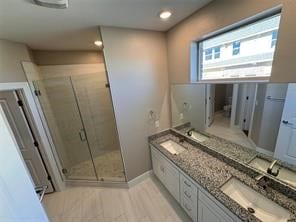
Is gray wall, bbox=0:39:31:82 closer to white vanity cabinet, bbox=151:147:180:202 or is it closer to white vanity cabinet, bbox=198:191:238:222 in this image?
white vanity cabinet, bbox=151:147:180:202

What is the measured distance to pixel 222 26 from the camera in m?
1.52

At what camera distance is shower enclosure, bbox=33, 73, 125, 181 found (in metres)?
2.74

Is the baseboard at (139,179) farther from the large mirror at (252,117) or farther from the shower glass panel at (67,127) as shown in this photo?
the large mirror at (252,117)

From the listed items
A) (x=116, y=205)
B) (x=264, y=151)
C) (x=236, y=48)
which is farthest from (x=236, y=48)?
(x=116, y=205)

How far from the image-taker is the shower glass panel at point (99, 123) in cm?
286

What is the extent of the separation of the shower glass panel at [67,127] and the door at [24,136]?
0.31 m

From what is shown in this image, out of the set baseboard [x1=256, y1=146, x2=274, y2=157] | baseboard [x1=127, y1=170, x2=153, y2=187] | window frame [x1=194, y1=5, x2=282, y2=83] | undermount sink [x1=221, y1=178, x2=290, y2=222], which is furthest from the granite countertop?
window frame [x1=194, y1=5, x2=282, y2=83]

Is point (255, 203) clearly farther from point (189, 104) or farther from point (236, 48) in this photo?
point (236, 48)

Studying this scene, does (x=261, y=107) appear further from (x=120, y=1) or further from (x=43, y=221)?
(x=43, y=221)

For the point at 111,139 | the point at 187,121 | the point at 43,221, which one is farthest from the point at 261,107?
the point at 111,139

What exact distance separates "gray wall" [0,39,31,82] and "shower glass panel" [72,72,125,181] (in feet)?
2.65

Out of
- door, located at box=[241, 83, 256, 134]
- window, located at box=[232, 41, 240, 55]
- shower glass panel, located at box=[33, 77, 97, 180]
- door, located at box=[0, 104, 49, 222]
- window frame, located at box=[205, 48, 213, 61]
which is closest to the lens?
door, located at box=[0, 104, 49, 222]

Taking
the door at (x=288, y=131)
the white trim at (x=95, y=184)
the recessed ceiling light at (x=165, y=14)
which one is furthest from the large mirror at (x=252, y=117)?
the white trim at (x=95, y=184)

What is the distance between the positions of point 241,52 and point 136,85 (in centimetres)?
147
